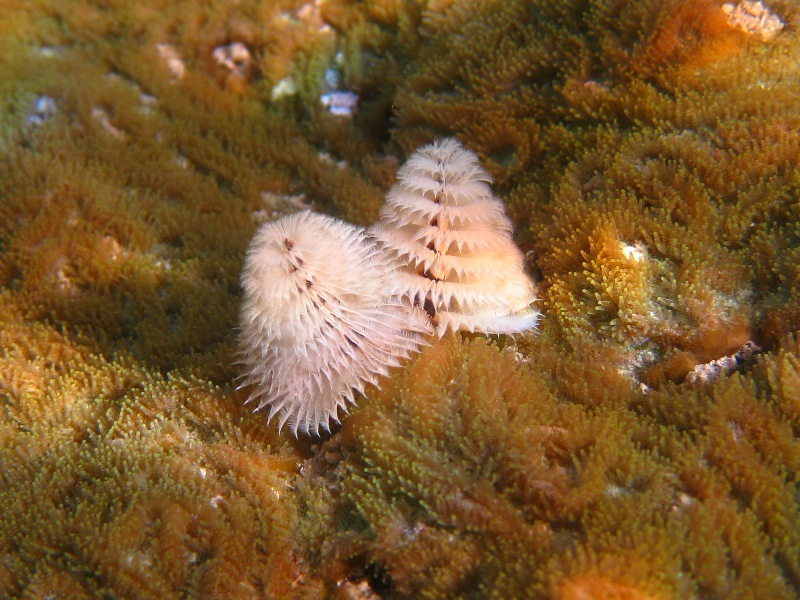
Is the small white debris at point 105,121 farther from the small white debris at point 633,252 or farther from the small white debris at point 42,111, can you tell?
the small white debris at point 633,252

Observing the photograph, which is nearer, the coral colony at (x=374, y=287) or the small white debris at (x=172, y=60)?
the coral colony at (x=374, y=287)

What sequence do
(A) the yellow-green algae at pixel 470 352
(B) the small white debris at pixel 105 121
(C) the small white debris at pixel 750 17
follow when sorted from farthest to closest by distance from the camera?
(B) the small white debris at pixel 105 121
(C) the small white debris at pixel 750 17
(A) the yellow-green algae at pixel 470 352

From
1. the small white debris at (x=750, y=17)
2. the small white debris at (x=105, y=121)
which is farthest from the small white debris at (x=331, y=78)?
the small white debris at (x=750, y=17)

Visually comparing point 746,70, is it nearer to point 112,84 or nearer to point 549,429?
point 549,429

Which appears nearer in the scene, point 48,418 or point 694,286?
point 694,286

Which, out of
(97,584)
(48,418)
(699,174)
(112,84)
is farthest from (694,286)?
(112,84)

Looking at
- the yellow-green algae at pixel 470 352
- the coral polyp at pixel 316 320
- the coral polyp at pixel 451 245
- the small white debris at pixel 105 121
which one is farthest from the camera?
the small white debris at pixel 105 121
